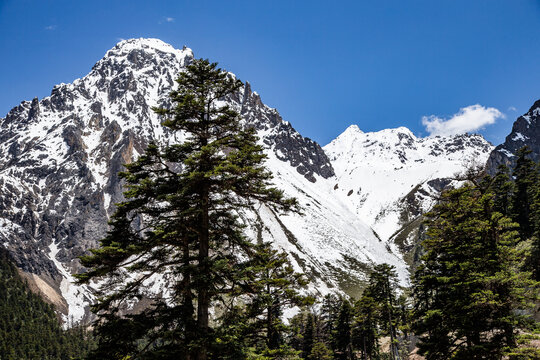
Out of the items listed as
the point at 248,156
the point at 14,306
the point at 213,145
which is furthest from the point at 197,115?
the point at 14,306

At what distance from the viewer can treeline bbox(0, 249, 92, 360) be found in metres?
144

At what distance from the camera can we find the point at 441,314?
19.3 m

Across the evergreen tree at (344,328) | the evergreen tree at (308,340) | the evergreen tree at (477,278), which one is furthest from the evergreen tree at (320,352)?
the evergreen tree at (477,278)

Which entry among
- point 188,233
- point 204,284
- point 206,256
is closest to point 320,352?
point 206,256

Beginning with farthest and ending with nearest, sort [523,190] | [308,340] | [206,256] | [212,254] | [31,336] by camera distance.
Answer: [31,336] < [523,190] < [308,340] < [212,254] < [206,256]

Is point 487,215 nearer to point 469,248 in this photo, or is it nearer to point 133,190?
point 469,248

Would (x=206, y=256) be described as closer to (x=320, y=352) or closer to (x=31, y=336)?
(x=320, y=352)

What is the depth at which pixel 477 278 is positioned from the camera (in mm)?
17469

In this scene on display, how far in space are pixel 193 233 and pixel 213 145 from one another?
335cm

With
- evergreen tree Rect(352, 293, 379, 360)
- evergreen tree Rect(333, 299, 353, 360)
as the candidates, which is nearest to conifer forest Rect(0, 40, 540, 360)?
evergreen tree Rect(352, 293, 379, 360)

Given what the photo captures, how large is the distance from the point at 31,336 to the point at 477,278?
192208 millimetres

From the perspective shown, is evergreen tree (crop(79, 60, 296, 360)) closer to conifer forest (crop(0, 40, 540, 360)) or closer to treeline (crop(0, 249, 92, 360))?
conifer forest (crop(0, 40, 540, 360))

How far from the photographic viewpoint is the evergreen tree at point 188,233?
1159 cm

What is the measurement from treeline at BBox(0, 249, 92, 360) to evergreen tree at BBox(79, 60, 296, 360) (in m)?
147
